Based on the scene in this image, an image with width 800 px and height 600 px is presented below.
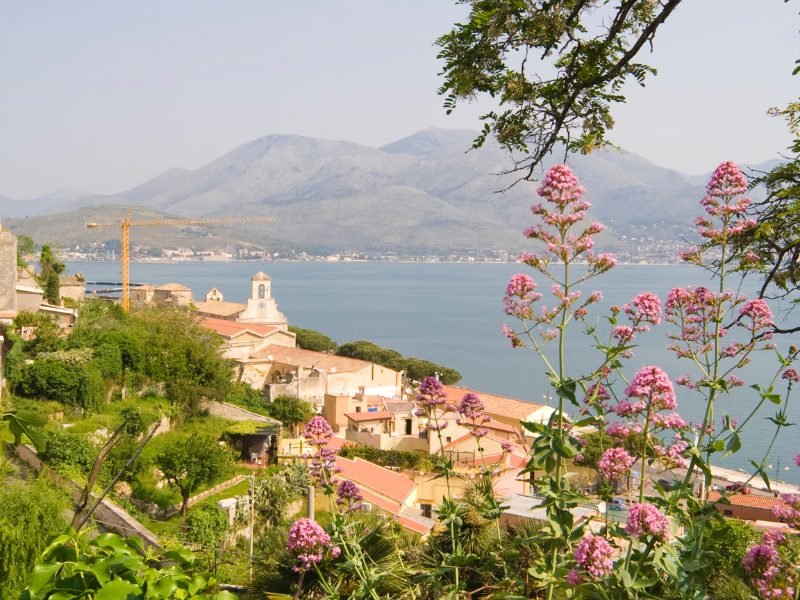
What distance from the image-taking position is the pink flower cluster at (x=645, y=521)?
2.18 m

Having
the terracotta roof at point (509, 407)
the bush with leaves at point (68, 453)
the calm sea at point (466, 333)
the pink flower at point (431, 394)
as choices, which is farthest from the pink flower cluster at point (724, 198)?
the terracotta roof at point (509, 407)

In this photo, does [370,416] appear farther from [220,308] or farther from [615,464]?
[220,308]

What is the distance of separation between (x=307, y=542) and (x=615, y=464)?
1150 millimetres

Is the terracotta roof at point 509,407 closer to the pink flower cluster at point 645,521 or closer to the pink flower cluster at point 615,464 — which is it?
the pink flower cluster at point 615,464

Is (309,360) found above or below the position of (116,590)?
below

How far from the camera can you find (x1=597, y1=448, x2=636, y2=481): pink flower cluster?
99.0 inches

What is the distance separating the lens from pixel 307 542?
9.80ft

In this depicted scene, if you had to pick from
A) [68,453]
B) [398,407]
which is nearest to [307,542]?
[68,453]

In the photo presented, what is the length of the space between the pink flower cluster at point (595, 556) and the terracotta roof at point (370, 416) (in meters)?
26.0

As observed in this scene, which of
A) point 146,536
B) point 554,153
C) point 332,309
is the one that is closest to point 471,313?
point 332,309

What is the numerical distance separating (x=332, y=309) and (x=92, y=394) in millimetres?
86377

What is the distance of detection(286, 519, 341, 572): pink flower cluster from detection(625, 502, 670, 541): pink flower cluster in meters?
1.18

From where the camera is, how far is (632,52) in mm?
3367

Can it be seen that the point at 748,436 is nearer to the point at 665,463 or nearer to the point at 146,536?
the point at 146,536
